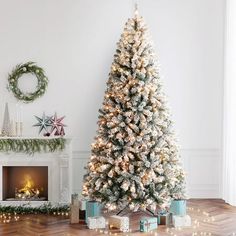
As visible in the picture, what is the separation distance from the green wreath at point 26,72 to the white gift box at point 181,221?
2928mm

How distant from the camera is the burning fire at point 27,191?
281 inches

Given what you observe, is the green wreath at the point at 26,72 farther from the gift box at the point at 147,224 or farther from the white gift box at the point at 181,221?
the white gift box at the point at 181,221

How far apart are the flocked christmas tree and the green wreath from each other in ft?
5.10

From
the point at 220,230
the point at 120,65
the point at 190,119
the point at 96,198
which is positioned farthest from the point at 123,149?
the point at 190,119

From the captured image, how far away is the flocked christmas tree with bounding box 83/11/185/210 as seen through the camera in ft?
19.7

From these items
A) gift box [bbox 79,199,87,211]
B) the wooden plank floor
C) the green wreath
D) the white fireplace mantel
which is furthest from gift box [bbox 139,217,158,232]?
the green wreath

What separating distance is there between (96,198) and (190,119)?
2435 mm

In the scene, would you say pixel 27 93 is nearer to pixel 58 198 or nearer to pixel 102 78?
pixel 102 78

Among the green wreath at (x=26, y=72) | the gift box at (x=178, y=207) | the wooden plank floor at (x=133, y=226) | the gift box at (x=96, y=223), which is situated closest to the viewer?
the wooden plank floor at (x=133, y=226)

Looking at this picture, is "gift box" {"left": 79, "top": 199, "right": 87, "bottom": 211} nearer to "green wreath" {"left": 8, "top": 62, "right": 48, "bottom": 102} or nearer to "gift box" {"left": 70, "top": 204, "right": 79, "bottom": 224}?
"gift box" {"left": 70, "top": 204, "right": 79, "bottom": 224}

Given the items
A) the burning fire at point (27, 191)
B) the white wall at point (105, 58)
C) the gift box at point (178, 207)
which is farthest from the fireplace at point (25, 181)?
the gift box at point (178, 207)

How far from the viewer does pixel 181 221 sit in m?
5.91

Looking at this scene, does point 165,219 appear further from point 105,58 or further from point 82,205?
point 105,58

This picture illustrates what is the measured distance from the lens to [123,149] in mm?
6062
